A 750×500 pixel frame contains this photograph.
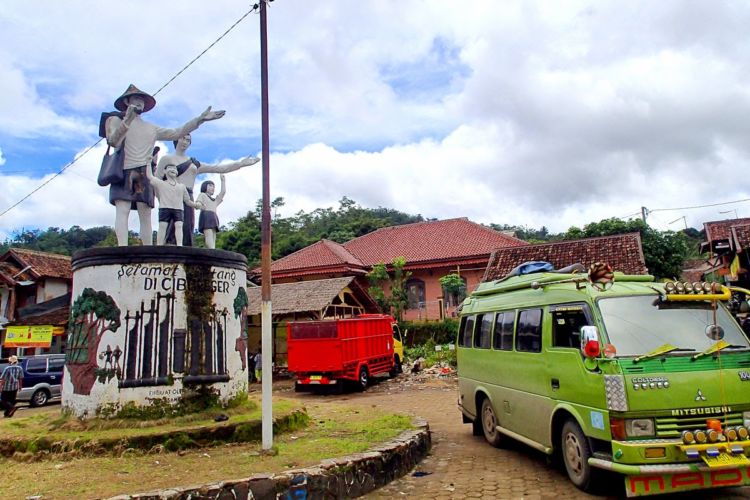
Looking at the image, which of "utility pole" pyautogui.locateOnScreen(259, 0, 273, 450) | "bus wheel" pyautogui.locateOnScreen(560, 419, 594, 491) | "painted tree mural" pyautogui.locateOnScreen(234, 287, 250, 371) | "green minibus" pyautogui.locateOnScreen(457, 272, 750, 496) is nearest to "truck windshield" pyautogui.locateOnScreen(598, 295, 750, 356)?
"green minibus" pyautogui.locateOnScreen(457, 272, 750, 496)

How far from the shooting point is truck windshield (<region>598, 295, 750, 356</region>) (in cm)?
534

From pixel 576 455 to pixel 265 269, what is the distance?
161 inches

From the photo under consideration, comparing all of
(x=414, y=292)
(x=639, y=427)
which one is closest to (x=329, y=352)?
(x=639, y=427)

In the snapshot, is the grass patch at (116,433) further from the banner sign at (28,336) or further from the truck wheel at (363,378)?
the banner sign at (28,336)

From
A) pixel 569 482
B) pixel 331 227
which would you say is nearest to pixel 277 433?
pixel 569 482

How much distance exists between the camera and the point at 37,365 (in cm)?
1866

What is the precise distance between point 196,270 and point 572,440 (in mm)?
5525

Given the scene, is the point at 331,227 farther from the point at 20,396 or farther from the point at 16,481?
the point at 16,481

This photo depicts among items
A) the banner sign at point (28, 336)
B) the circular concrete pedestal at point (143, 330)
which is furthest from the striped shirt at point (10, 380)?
the banner sign at point (28, 336)

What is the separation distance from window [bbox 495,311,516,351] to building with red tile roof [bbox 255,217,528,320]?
20577 mm

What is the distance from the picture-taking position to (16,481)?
5531 mm

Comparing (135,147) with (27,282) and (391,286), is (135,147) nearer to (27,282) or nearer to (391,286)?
(27,282)

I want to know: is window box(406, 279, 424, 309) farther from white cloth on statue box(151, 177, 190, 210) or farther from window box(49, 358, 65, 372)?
white cloth on statue box(151, 177, 190, 210)

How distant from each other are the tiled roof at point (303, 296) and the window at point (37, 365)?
729 centimetres
